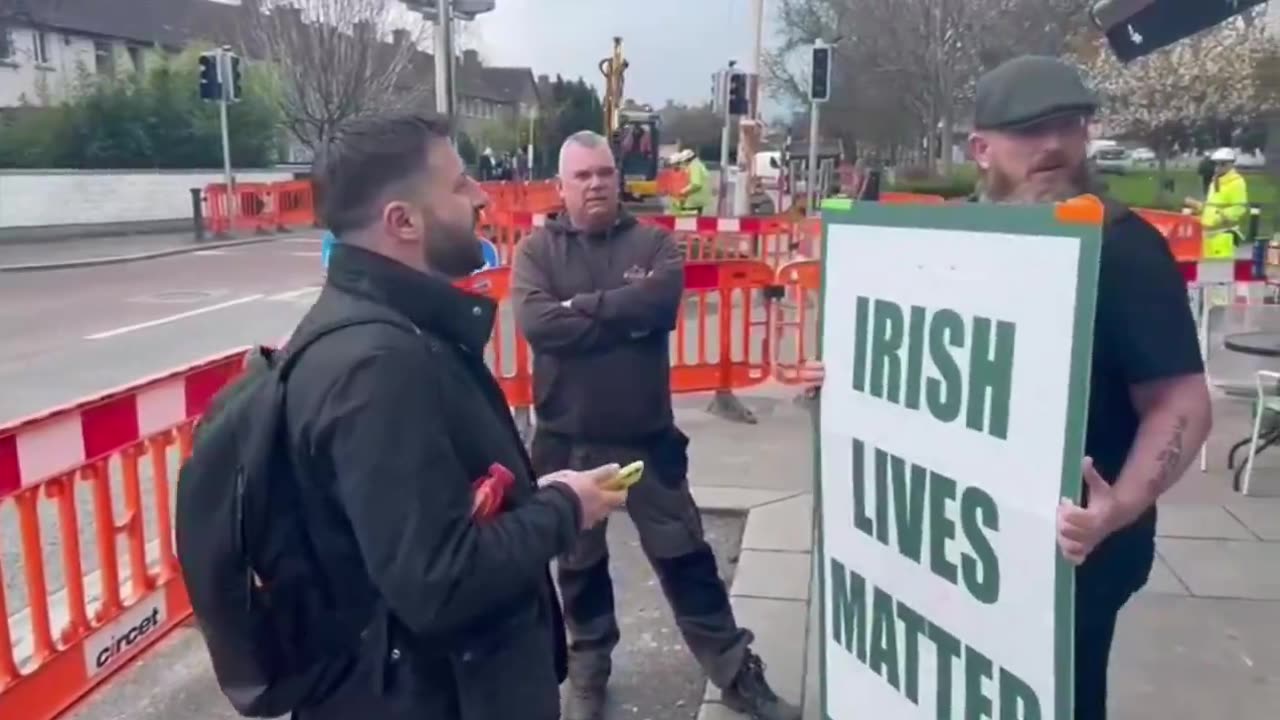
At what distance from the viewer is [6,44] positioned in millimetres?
39250

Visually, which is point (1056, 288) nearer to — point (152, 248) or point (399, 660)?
point (399, 660)

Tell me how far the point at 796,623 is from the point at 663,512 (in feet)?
3.42

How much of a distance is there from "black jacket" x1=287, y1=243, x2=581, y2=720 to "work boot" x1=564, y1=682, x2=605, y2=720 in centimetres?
187

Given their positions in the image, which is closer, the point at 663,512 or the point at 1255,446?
the point at 663,512

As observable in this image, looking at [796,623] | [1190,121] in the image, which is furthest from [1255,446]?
[1190,121]

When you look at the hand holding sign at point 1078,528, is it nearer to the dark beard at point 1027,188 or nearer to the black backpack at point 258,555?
the dark beard at point 1027,188

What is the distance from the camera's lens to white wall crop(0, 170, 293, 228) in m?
24.9

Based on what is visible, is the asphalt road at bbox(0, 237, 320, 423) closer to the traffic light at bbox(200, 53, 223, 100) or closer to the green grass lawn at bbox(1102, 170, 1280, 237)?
the traffic light at bbox(200, 53, 223, 100)

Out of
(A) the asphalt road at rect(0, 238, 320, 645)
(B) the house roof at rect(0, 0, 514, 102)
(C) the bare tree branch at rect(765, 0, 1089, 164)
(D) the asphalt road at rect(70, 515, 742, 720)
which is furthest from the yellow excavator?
(D) the asphalt road at rect(70, 515, 742, 720)

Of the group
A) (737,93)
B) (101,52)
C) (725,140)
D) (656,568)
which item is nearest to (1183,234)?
(656,568)

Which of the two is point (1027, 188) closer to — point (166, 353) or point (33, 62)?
point (166, 353)

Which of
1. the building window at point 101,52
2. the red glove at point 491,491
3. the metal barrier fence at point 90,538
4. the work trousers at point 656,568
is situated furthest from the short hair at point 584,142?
the building window at point 101,52

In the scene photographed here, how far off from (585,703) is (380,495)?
7.64 ft

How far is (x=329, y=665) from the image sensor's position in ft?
6.37
